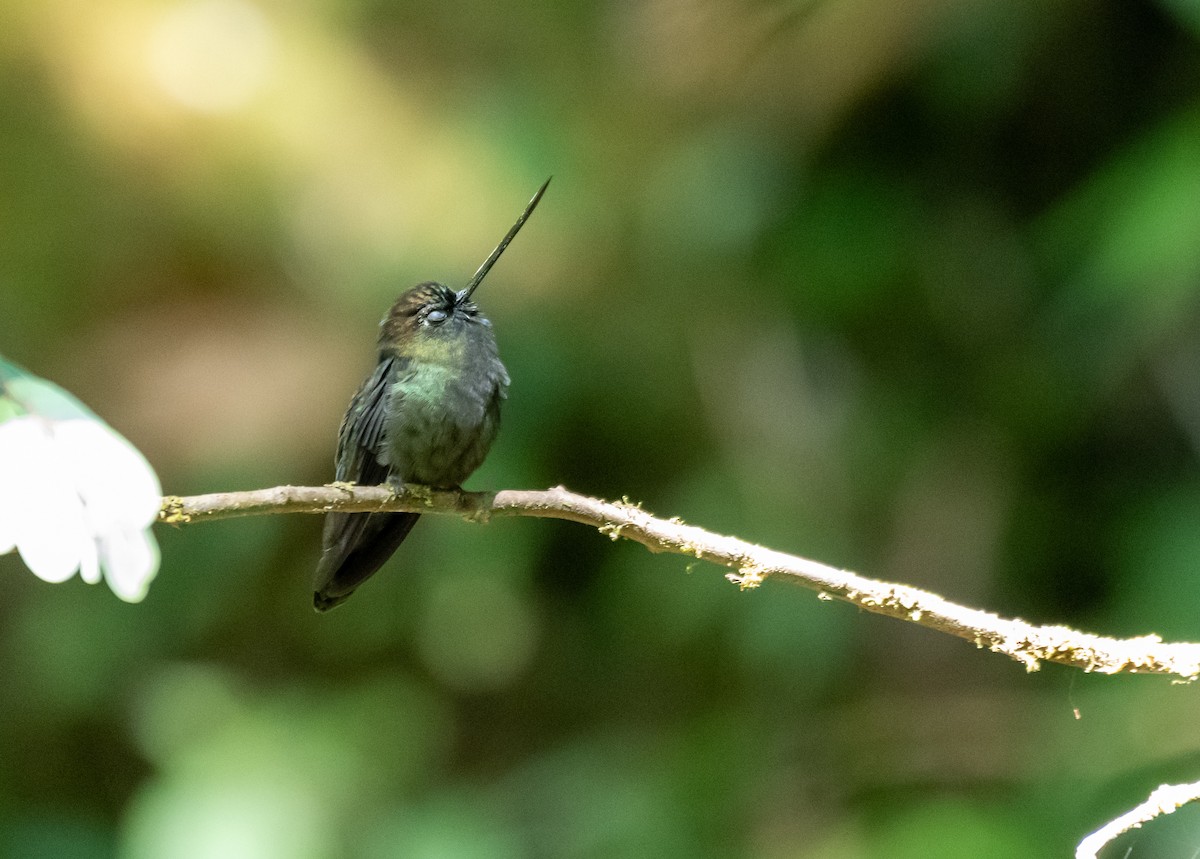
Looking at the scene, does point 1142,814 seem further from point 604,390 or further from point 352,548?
point 604,390

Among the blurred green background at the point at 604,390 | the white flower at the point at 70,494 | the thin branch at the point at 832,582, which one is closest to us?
the white flower at the point at 70,494

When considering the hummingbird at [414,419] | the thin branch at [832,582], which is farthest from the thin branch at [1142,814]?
the hummingbird at [414,419]

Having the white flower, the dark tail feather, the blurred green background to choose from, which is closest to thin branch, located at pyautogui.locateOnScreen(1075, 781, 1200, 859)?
the white flower

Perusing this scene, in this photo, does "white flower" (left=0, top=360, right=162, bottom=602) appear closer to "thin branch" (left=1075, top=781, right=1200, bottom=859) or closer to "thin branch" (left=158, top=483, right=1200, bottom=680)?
"thin branch" (left=158, top=483, right=1200, bottom=680)

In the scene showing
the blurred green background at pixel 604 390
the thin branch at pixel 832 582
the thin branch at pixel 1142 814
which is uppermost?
the blurred green background at pixel 604 390

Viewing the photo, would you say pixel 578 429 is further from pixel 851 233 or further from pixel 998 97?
pixel 998 97

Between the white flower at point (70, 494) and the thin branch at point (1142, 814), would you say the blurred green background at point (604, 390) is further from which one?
the white flower at point (70, 494)
